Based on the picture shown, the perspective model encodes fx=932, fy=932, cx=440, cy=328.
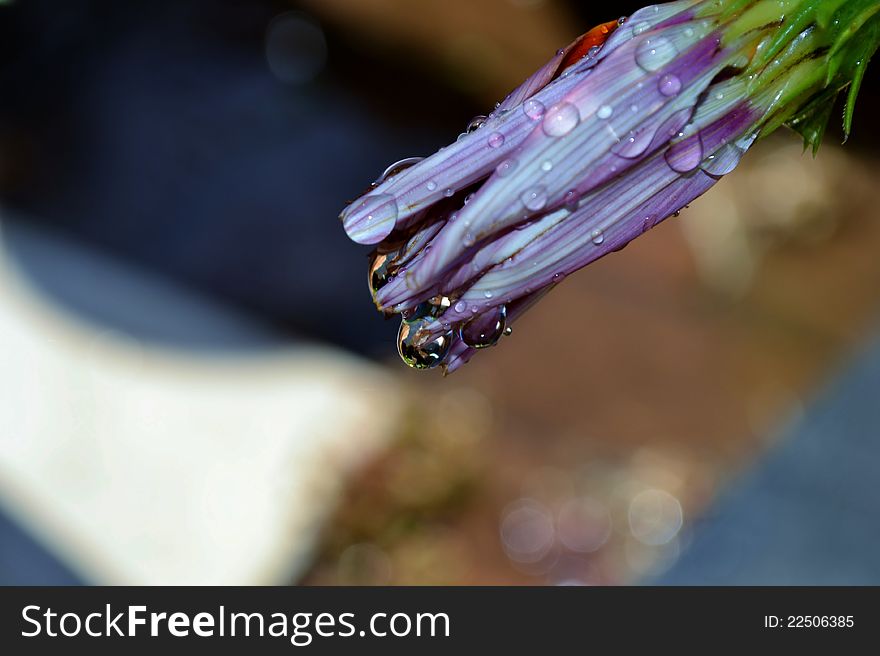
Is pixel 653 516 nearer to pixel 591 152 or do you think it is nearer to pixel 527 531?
pixel 527 531

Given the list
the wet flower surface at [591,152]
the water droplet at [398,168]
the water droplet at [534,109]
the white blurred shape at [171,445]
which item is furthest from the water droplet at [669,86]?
the white blurred shape at [171,445]

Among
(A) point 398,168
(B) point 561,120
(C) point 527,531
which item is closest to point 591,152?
(B) point 561,120

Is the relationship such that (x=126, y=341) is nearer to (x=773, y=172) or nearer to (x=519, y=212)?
(x=773, y=172)

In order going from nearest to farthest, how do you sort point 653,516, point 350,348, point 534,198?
1. point 534,198
2. point 653,516
3. point 350,348

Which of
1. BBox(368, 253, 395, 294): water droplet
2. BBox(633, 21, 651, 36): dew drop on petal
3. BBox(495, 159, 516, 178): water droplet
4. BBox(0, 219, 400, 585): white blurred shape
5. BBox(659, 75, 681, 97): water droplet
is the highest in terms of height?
BBox(0, 219, 400, 585): white blurred shape

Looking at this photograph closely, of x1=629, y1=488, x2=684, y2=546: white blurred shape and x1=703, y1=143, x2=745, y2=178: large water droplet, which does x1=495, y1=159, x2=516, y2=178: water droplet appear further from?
x1=629, y1=488, x2=684, y2=546: white blurred shape

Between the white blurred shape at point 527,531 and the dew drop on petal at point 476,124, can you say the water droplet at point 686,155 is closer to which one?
the dew drop on petal at point 476,124

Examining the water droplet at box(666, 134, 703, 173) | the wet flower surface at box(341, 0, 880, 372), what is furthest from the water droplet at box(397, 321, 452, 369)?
the water droplet at box(666, 134, 703, 173)

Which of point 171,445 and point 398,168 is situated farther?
point 171,445
